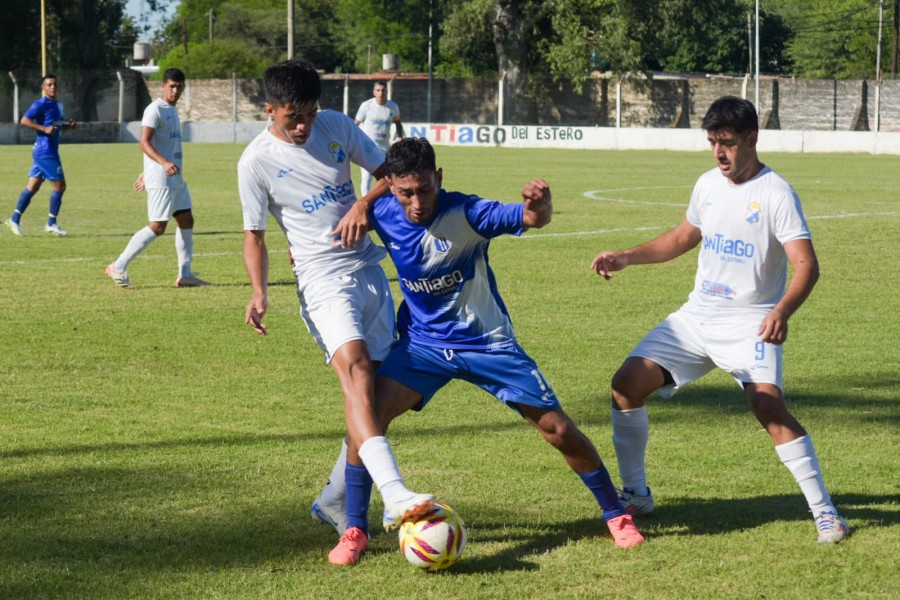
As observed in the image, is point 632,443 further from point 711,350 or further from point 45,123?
point 45,123

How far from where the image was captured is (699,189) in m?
5.45

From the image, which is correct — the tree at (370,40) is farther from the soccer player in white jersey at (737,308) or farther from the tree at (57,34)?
the soccer player in white jersey at (737,308)

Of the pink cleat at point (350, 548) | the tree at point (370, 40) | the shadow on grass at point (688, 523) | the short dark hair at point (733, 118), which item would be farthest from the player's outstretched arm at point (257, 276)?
the tree at point (370, 40)

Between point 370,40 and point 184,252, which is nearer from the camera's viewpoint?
point 184,252

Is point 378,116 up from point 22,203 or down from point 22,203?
up

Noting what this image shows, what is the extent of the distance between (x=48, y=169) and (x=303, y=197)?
1279cm

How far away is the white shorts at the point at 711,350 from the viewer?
514 cm

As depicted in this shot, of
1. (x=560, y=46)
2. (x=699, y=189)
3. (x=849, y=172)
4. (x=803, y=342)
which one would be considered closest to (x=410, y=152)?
(x=699, y=189)

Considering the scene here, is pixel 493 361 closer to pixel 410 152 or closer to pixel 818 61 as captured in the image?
pixel 410 152

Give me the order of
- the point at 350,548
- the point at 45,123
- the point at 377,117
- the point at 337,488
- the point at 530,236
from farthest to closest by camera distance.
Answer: the point at 377,117 < the point at 45,123 < the point at 530,236 < the point at 337,488 < the point at 350,548

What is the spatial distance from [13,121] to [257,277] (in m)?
51.6

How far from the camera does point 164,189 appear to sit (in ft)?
41.4

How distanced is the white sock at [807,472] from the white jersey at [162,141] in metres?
8.55

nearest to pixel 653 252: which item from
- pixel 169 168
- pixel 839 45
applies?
pixel 169 168
